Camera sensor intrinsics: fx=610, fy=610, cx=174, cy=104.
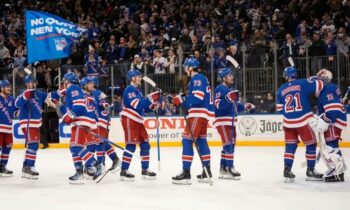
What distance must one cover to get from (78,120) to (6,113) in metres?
1.92

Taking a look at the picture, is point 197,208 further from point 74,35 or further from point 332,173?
point 74,35

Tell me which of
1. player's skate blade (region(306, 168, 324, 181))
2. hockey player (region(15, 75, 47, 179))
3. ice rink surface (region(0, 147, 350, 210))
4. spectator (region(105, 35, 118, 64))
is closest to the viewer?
ice rink surface (region(0, 147, 350, 210))

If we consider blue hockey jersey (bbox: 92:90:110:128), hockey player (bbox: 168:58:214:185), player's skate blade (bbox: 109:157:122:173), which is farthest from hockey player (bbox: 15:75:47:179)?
hockey player (bbox: 168:58:214:185)

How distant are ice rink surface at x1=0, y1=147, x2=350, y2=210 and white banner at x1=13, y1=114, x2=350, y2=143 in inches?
145

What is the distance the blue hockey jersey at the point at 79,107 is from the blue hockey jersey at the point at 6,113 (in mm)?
1711

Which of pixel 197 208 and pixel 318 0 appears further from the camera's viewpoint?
pixel 318 0

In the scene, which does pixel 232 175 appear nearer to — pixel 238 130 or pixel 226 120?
pixel 226 120

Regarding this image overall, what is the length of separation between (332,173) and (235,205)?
2.22m

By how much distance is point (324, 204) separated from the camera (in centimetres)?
697

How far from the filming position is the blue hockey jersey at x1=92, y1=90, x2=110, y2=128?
9.93m

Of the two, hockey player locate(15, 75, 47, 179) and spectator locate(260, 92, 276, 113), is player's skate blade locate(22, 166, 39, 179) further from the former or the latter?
spectator locate(260, 92, 276, 113)

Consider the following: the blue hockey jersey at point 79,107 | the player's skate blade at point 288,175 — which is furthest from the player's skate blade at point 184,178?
the blue hockey jersey at point 79,107

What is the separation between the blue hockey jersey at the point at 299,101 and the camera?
855cm

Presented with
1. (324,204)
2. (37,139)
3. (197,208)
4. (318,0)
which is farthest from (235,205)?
(318,0)
